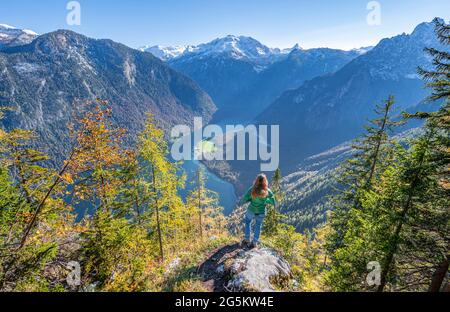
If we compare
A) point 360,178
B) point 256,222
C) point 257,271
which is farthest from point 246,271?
point 360,178

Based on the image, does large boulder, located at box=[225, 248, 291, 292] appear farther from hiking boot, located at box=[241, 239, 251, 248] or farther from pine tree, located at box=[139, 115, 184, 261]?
pine tree, located at box=[139, 115, 184, 261]

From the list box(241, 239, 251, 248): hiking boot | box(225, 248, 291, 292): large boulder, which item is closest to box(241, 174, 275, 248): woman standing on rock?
box(241, 239, 251, 248): hiking boot

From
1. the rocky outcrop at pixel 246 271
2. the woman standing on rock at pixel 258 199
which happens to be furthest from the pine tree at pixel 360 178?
the woman standing on rock at pixel 258 199

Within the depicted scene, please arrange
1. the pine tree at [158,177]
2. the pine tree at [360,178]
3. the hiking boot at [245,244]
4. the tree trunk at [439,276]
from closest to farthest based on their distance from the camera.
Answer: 1. the tree trunk at [439,276]
2. the hiking boot at [245,244]
3. the pine tree at [360,178]
4. the pine tree at [158,177]

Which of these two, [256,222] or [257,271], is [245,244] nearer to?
[256,222]

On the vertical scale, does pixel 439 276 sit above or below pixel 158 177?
below

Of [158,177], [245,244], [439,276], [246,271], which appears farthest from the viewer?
[158,177]

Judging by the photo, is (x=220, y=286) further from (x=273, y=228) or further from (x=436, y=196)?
(x=273, y=228)

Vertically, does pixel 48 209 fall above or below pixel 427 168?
below

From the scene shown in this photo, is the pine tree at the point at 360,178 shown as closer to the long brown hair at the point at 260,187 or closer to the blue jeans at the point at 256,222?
the blue jeans at the point at 256,222

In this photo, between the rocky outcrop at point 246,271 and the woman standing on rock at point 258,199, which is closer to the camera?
the rocky outcrop at point 246,271

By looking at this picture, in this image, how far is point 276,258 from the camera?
1039 cm
